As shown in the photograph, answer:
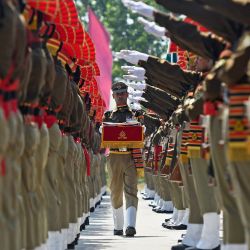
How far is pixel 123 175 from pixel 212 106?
792 centimetres

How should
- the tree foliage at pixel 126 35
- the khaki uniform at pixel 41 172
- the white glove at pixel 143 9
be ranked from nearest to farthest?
the white glove at pixel 143 9 → the khaki uniform at pixel 41 172 → the tree foliage at pixel 126 35

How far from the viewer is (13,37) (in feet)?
31.1

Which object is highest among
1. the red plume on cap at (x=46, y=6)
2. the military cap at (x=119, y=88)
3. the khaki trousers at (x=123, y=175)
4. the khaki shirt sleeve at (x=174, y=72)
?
the military cap at (x=119, y=88)

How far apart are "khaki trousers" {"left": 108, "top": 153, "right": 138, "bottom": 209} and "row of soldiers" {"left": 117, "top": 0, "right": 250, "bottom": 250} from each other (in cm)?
290

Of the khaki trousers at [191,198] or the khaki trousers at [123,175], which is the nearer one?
the khaki trousers at [191,198]

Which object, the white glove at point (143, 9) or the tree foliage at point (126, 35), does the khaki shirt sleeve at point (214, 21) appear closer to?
the white glove at point (143, 9)

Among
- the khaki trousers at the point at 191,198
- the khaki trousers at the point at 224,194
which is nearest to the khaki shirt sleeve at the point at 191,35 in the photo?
the khaki trousers at the point at 224,194

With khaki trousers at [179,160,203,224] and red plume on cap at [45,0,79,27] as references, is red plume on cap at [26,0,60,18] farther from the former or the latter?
khaki trousers at [179,160,203,224]

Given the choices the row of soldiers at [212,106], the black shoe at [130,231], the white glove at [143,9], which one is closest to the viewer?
the row of soldiers at [212,106]

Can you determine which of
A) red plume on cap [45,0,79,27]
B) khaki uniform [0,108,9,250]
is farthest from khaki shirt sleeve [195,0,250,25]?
red plume on cap [45,0,79,27]

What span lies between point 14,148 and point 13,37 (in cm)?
112

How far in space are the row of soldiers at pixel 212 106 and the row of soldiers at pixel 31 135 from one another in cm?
105

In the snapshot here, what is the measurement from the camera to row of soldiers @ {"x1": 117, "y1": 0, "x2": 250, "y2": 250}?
Answer: 9625mm

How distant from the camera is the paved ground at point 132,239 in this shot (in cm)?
1623
